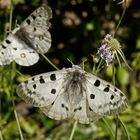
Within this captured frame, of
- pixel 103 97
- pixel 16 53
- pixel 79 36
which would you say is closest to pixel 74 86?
pixel 103 97

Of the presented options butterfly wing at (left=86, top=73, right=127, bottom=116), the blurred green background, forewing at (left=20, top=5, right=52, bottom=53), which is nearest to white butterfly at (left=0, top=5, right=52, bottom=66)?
forewing at (left=20, top=5, right=52, bottom=53)

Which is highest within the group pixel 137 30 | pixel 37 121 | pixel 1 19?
pixel 1 19

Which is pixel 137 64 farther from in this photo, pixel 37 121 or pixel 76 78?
pixel 37 121

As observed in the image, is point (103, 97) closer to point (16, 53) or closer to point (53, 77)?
point (53, 77)

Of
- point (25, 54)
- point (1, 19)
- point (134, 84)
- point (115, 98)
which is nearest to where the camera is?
point (115, 98)

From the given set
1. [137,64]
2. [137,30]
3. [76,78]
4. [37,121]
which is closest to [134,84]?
[137,30]

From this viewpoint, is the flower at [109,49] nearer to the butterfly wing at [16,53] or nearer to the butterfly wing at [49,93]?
the butterfly wing at [49,93]

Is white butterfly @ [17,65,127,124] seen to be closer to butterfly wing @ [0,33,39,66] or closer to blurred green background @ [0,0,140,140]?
butterfly wing @ [0,33,39,66]
